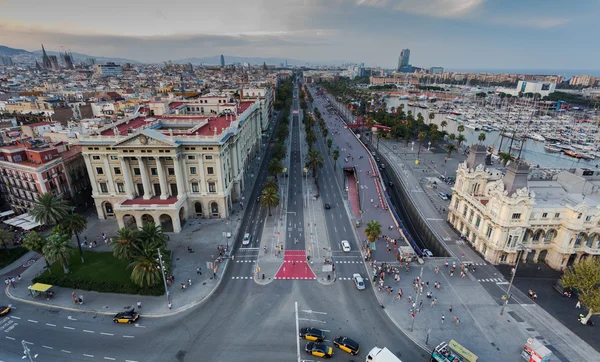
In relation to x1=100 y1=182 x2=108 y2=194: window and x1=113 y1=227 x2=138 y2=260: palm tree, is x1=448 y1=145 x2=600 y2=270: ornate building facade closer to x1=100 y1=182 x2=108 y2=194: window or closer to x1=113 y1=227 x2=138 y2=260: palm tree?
x1=113 y1=227 x2=138 y2=260: palm tree

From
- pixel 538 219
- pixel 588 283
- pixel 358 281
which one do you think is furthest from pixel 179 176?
pixel 588 283

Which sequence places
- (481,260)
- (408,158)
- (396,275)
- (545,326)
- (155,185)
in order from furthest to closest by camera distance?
(408,158), (155,185), (481,260), (396,275), (545,326)

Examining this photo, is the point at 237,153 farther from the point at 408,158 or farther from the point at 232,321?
the point at 408,158

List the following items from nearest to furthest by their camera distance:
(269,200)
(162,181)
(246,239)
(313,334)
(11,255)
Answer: (313,334)
(11,255)
(246,239)
(162,181)
(269,200)

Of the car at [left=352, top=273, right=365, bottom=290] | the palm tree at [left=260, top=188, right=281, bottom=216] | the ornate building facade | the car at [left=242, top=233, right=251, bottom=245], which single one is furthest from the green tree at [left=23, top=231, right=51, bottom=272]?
the ornate building facade

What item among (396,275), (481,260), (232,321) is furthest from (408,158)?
(232,321)

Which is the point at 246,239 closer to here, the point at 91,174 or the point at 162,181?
the point at 162,181

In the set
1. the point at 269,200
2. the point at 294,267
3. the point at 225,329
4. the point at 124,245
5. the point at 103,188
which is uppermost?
the point at 124,245
